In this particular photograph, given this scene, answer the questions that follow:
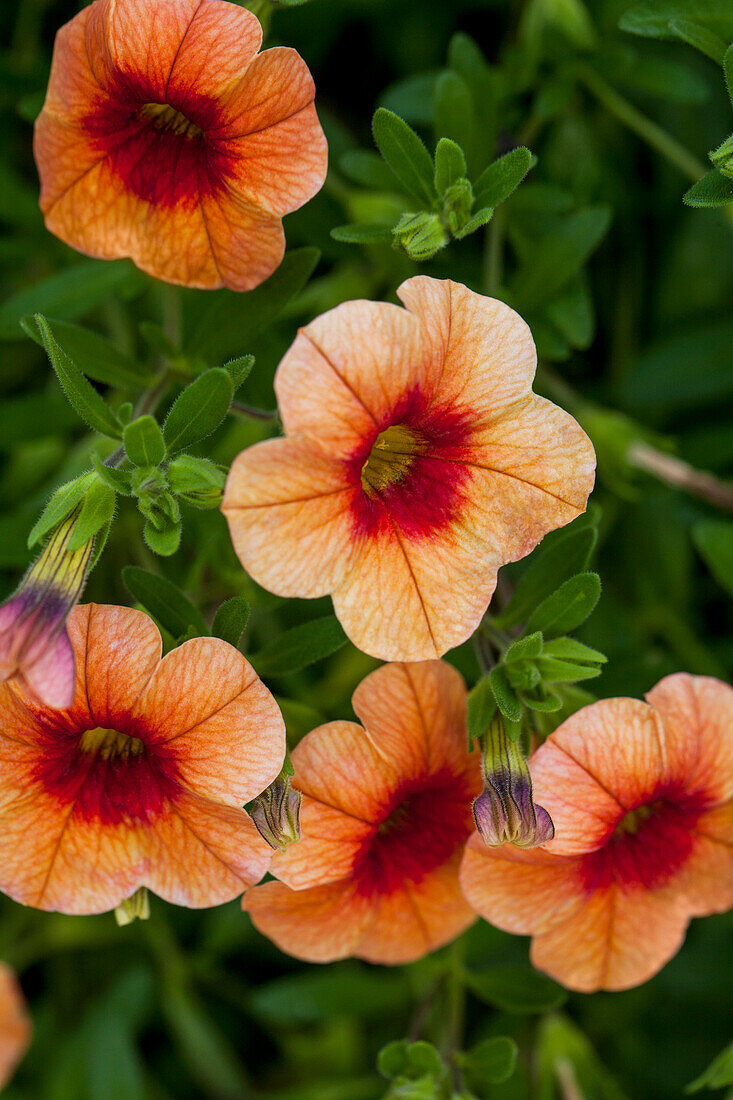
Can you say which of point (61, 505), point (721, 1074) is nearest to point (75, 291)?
point (61, 505)

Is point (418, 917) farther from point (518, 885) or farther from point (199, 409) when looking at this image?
point (199, 409)

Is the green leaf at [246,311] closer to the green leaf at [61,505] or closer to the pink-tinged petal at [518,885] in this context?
the green leaf at [61,505]

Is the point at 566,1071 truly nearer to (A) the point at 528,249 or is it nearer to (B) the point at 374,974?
(B) the point at 374,974

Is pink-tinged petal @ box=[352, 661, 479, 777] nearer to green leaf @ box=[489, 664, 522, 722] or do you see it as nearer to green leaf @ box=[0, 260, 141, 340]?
green leaf @ box=[489, 664, 522, 722]

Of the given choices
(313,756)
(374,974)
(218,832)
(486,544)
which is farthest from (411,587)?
(374,974)

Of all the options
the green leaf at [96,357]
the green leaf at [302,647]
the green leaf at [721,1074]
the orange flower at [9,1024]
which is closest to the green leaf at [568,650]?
the green leaf at [302,647]
